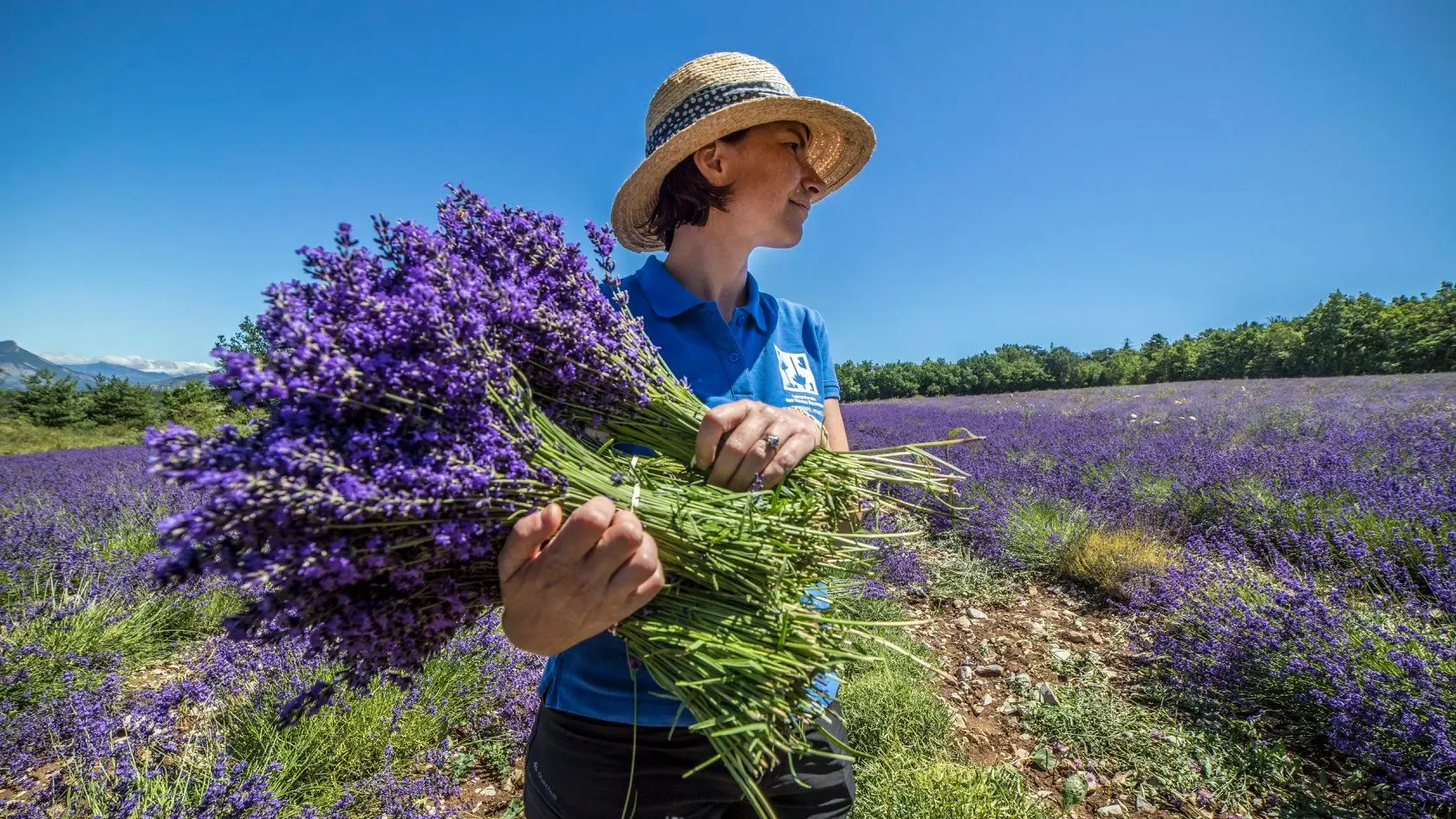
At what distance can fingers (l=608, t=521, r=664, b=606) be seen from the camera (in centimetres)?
91

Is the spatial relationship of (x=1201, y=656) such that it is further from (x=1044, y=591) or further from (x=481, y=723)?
(x=481, y=723)

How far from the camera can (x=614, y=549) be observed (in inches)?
34.6

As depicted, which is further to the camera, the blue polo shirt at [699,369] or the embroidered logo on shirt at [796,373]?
the embroidered logo on shirt at [796,373]

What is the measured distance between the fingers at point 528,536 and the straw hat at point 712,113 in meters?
1.13

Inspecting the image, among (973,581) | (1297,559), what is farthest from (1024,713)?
(1297,559)

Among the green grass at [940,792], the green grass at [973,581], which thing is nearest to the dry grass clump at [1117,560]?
Answer: the green grass at [973,581]

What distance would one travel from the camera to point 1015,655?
11.8ft

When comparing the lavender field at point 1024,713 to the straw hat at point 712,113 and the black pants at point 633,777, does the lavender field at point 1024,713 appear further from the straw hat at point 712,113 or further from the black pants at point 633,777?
the straw hat at point 712,113

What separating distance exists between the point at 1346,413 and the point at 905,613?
9292 mm

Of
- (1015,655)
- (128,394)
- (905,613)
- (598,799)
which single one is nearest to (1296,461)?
(1015,655)

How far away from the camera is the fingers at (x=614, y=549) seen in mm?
873

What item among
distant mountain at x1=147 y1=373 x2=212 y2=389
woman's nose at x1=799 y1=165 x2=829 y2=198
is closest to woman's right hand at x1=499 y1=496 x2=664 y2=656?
woman's nose at x1=799 y1=165 x2=829 y2=198

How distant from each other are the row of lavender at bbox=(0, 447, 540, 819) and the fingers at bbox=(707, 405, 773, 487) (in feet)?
5.35

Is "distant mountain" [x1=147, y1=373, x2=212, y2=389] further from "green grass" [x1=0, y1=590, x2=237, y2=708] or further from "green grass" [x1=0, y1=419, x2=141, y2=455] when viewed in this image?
"green grass" [x1=0, y1=590, x2=237, y2=708]
